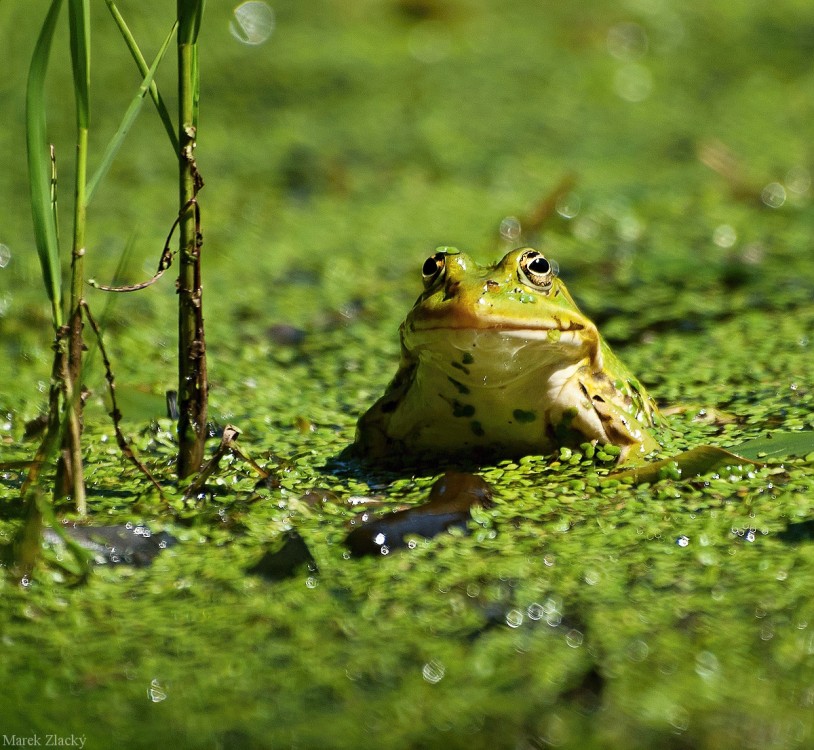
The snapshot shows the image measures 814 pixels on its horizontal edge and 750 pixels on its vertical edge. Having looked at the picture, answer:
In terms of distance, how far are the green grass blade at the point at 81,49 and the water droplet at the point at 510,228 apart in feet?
8.07

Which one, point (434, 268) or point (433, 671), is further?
point (434, 268)

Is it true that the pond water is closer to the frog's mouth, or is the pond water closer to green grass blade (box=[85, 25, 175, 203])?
the frog's mouth

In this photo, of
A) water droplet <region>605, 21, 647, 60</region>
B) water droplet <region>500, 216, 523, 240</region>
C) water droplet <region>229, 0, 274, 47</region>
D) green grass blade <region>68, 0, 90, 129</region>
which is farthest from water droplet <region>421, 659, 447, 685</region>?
water droplet <region>229, 0, 274, 47</region>

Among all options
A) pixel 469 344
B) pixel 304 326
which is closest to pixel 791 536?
pixel 469 344

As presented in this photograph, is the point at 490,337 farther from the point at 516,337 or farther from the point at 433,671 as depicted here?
the point at 433,671

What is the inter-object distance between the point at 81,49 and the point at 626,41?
4.82 meters

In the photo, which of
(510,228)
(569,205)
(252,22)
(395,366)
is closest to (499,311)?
(395,366)

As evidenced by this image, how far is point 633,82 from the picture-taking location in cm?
566

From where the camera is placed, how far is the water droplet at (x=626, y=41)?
5.96 meters

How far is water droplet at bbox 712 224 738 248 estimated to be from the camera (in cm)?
400

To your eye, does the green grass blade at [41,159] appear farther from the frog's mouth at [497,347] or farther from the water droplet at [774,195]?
the water droplet at [774,195]

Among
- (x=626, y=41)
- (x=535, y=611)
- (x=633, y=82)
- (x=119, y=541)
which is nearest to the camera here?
(x=535, y=611)

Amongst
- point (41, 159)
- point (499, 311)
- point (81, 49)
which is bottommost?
point (499, 311)

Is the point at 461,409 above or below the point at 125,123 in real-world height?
below
